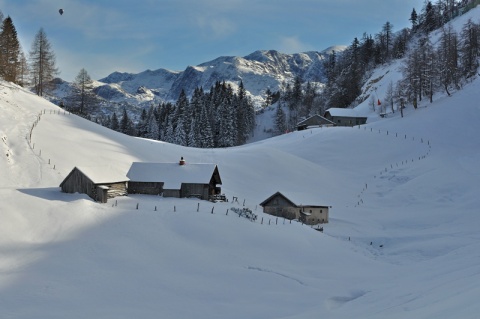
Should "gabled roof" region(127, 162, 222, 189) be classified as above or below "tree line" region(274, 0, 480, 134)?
below

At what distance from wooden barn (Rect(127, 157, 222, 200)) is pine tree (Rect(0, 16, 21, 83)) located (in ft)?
134

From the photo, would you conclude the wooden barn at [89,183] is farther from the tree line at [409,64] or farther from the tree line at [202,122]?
the tree line at [409,64]

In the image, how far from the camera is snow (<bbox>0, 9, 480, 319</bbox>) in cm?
1864

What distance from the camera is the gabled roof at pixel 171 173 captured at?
4294 cm

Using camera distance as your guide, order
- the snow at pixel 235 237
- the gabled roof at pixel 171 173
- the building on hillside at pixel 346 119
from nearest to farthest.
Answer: the snow at pixel 235 237
the gabled roof at pixel 171 173
the building on hillside at pixel 346 119

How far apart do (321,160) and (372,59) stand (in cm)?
7852

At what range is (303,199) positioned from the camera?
4781 cm

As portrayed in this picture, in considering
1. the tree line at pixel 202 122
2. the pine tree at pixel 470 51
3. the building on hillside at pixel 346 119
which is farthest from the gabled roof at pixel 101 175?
the pine tree at pixel 470 51

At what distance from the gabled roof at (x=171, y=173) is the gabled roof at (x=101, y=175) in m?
2.17

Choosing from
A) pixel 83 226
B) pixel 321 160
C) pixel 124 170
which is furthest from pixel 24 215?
pixel 321 160

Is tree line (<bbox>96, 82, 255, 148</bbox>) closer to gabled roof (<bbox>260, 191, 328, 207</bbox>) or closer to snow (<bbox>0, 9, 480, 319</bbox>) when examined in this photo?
snow (<bbox>0, 9, 480, 319</bbox>)

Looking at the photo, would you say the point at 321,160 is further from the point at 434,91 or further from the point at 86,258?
the point at 86,258

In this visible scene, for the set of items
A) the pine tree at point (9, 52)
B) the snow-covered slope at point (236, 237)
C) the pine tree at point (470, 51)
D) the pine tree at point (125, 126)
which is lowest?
the snow-covered slope at point (236, 237)

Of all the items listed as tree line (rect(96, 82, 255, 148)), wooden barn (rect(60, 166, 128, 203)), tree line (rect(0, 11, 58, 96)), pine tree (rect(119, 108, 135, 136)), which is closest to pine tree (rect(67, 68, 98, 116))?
tree line (rect(0, 11, 58, 96))
